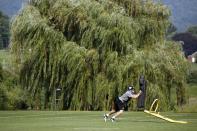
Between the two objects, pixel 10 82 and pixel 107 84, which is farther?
pixel 10 82

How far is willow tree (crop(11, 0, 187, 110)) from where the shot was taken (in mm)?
41594

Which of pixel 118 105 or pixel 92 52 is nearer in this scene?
pixel 118 105

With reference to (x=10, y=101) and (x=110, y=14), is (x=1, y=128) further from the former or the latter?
(x=10, y=101)

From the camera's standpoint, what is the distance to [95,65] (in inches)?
1658

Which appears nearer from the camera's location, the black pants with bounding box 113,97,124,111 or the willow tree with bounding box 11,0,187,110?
the black pants with bounding box 113,97,124,111

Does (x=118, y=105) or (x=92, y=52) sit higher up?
(x=92, y=52)

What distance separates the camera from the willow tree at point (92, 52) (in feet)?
136

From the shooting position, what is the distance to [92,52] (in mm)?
42062

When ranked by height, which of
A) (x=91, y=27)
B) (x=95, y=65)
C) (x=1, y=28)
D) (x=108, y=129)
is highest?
(x=1, y=28)

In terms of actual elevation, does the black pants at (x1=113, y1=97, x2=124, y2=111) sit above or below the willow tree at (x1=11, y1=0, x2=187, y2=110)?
below

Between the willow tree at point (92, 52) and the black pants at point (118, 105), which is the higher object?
the willow tree at point (92, 52)

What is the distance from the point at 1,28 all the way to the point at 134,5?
437 ft

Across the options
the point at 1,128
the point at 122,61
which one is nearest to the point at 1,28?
the point at 122,61

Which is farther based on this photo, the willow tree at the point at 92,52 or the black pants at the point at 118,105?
the willow tree at the point at 92,52
